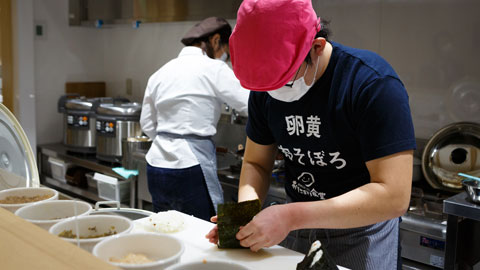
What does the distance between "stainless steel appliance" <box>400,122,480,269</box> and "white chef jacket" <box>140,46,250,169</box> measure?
100cm

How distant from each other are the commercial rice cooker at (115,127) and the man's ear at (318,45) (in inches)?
97.8

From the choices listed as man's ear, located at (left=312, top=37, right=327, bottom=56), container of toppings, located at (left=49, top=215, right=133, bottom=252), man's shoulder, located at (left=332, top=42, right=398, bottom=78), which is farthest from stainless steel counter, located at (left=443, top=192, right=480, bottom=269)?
container of toppings, located at (left=49, top=215, right=133, bottom=252)

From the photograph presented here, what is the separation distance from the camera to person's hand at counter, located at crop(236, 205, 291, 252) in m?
1.15

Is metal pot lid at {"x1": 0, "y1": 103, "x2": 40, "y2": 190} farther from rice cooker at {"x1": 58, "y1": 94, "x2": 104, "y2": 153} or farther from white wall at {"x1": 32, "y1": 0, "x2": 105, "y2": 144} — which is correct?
white wall at {"x1": 32, "y1": 0, "x2": 105, "y2": 144}

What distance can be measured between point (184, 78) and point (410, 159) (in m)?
1.56

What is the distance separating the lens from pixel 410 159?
122cm

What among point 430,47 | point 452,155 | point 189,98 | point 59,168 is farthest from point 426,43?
point 59,168

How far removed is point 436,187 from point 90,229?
1995 mm

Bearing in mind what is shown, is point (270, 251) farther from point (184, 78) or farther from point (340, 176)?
point (184, 78)

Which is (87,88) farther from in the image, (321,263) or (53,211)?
(321,263)

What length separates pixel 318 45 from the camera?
1284mm

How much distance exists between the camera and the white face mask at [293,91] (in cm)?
133

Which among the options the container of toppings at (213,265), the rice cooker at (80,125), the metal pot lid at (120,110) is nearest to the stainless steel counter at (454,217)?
the container of toppings at (213,265)

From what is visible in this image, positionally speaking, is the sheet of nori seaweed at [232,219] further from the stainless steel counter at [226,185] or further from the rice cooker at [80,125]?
the rice cooker at [80,125]
